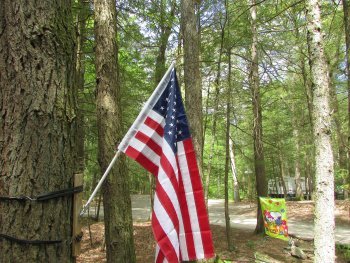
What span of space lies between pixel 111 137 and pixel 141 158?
281 centimetres

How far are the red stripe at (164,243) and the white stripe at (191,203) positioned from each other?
0.94 feet

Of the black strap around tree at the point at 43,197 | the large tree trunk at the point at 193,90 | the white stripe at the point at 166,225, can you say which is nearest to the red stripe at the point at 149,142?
the white stripe at the point at 166,225

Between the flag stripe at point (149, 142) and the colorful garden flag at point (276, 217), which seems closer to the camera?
the flag stripe at point (149, 142)

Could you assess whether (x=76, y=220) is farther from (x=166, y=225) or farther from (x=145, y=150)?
(x=145, y=150)

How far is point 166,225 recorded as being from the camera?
8.67 ft

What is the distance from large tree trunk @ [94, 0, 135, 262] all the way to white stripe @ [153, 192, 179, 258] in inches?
114

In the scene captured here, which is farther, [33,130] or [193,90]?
[193,90]

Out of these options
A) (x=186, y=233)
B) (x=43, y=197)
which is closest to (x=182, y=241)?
(x=186, y=233)

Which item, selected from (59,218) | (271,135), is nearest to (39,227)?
(59,218)

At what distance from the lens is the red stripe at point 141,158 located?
286 cm

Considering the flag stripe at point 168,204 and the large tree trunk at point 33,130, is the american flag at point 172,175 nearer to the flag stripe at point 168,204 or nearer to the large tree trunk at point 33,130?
the flag stripe at point 168,204

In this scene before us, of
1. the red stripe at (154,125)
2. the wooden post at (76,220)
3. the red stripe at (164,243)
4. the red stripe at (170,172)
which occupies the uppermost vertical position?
the red stripe at (154,125)

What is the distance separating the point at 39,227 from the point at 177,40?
12.8 meters

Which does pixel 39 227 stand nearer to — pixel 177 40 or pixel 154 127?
pixel 154 127
